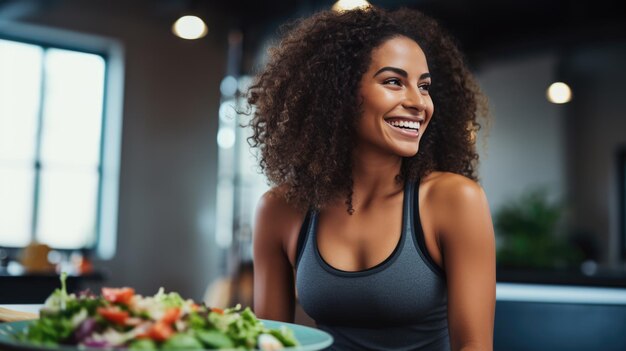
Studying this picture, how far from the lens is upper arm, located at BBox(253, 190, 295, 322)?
179 cm

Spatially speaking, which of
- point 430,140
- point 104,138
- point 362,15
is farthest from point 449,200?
point 104,138

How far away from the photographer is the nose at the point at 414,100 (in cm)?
158

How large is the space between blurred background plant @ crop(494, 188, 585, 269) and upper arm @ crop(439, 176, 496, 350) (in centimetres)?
737

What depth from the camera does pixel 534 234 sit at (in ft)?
30.3

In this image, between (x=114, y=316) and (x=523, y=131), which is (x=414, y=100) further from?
(x=523, y=131)

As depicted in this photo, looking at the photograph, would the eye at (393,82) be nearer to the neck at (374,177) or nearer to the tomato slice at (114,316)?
the neck at (374,177)

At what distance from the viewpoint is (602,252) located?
31.2ft

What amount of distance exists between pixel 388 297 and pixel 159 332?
681 millimetres

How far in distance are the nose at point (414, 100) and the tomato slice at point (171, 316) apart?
2.58 feet

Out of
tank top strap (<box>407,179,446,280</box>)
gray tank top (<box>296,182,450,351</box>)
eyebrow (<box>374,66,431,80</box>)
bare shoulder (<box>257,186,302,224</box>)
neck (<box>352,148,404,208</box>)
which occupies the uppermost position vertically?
eyebrow (<box>374,66,431,80</box>)

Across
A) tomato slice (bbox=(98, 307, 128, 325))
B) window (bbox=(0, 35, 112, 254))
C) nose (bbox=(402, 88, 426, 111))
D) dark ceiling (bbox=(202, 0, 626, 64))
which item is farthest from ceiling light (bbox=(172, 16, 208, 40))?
tomato slice (bbox=(98, 307, 128, 325))

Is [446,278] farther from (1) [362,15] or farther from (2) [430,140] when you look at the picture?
(1) [362,15]

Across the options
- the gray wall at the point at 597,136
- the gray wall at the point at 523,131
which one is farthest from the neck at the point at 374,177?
the gray wall at the point at 597,136

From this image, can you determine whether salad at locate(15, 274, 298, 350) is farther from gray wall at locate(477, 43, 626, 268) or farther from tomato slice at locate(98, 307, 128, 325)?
gray wall at locate(477, 43, 626, 268)
